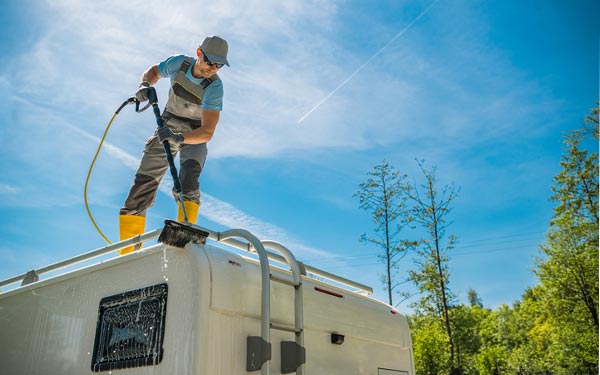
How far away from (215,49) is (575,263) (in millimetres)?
29220

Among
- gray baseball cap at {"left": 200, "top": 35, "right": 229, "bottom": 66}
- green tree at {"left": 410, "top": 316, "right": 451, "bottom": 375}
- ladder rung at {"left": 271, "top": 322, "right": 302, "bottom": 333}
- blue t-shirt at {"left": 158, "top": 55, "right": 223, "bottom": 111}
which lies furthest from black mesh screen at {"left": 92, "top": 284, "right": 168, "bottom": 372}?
green tree at {"left": 410, "top": 316, "right": 451, "bottom": 375}

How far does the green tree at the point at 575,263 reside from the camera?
2769 centimetres

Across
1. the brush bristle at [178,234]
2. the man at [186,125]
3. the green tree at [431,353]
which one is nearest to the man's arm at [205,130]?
the man at [186,125]

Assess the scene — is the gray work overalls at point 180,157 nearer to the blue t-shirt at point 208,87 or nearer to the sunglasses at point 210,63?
the blue t-shirt at point 208,87

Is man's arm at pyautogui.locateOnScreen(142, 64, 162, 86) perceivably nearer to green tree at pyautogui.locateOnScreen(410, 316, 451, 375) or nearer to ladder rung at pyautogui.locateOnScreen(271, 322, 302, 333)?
ladder rung at pyautogui.locateOnScreen(271, 322, 302, 333)

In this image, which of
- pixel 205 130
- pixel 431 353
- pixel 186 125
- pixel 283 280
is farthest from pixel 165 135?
pixel 431 353

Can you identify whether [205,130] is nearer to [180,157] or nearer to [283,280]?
[180,157]

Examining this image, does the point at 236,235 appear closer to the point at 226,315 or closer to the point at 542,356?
the point at 226,315

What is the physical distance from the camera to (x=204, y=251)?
289 cm

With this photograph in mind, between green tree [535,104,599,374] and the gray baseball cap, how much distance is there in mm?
28745

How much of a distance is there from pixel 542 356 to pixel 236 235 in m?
48.5

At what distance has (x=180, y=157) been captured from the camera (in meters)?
4.93

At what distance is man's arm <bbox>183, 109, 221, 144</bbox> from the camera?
466 centimetres

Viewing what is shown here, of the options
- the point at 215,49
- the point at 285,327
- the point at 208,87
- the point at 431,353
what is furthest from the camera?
the point at 431,353
